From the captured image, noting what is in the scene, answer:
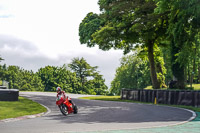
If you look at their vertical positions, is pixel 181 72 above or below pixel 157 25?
below

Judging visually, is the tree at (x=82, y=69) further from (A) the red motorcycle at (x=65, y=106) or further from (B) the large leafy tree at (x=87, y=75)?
(A) the red motorcycle at (x=65, y=106)

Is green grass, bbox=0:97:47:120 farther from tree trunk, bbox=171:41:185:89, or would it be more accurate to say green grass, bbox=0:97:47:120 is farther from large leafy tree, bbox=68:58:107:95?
large leafy tree, bbox=68:58:107:95

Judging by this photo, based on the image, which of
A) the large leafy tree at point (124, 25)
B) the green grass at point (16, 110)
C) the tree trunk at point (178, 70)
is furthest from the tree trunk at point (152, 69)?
the green grass at point (16, 110)

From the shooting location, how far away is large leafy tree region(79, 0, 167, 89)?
104 ft

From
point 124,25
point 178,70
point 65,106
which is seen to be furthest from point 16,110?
point 178,70

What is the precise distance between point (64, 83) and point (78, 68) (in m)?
8.91

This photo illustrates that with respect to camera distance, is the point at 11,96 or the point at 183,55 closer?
the point at 11,96

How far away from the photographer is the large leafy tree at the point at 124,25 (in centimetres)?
3180

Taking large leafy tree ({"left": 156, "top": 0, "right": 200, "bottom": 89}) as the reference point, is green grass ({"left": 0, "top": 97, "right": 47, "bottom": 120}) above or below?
below

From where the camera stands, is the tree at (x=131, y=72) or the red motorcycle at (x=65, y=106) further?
the tree at (x=131, y=72)

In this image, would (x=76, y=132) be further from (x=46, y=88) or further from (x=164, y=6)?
(x=46, y=88)

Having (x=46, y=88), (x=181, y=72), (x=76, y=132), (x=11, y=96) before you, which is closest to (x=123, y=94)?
(x=181, y=72)

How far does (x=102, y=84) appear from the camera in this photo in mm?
106750

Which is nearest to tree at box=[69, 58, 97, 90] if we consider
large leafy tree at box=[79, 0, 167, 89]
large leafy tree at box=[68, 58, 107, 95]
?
large leafy tree at box=[68, 58, 107, 95]
